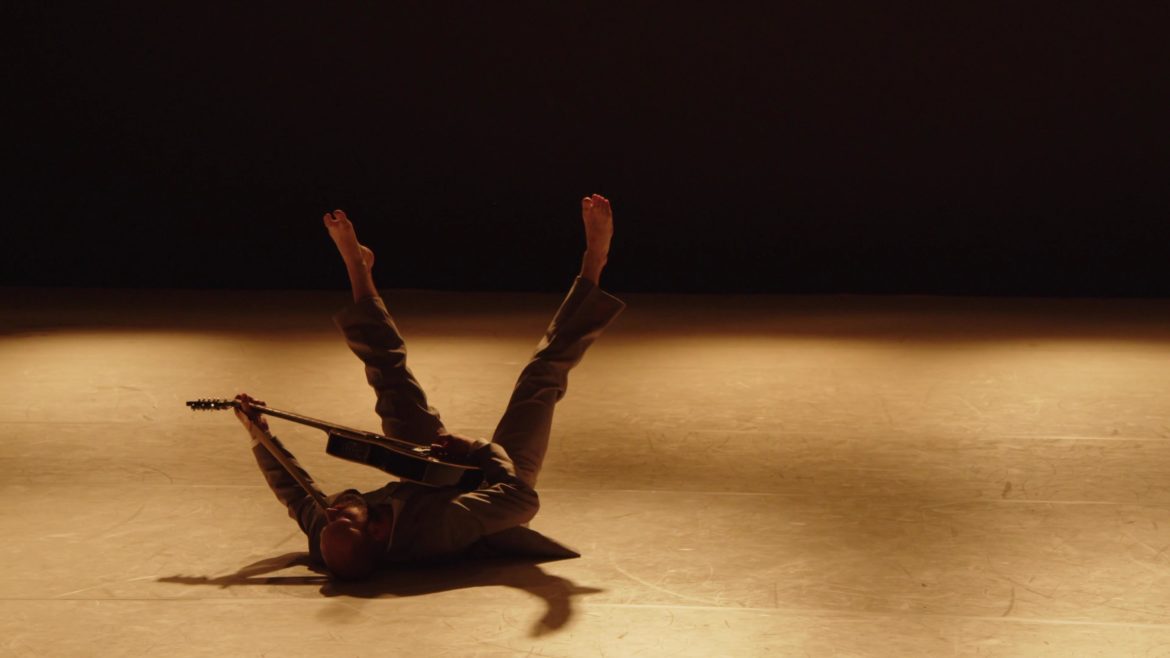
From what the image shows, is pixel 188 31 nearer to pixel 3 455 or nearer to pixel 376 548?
pixel 3 455

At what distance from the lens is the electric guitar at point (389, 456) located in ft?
7.38

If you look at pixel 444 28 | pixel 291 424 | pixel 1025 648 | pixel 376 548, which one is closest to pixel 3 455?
pixel 291 424

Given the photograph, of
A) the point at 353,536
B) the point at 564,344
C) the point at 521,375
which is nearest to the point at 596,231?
the point at 564,344

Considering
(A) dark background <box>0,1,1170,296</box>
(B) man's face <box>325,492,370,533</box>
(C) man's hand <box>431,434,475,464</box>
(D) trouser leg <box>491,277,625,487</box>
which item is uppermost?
(A) dark background <box>0,1,1170,296</box>

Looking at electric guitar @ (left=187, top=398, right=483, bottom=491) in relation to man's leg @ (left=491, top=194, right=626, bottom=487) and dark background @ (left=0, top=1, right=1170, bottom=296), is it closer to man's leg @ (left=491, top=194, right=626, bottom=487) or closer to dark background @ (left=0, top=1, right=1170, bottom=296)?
man's leg @ (left=491, top=194, right=626, bottom=487)

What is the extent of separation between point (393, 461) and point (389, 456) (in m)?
0.01

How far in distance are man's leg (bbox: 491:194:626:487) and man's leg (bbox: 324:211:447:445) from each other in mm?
181

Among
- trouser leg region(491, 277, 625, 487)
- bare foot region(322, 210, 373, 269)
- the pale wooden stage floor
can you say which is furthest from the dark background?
trouser leg region(491, 277, 625, 487)

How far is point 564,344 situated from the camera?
2.72 metres

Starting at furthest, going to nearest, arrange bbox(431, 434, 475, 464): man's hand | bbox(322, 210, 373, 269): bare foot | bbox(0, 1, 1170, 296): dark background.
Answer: bbox(0, 1, 1170, 296): dark background < bbox(322, 210, 373, 269): bare foot < bbox(431, 434, 475, 464): man's hand

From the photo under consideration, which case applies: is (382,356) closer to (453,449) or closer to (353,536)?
(453,449)

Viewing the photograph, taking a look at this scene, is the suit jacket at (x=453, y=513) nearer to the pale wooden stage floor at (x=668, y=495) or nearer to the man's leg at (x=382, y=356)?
the pale wooden stage floor at (x=668, y=495)

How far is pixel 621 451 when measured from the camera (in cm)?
331

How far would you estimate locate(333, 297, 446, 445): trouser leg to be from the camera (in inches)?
106
